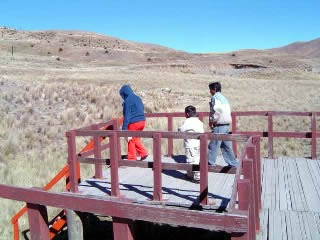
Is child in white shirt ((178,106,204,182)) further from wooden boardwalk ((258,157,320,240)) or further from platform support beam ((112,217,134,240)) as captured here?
platform support beam ((112,217,134,240))

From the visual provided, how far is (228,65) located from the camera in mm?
67500

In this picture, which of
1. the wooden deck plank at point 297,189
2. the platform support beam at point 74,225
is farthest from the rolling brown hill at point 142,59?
the platform support beam at point 74,225

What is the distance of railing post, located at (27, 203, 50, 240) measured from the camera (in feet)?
11.4

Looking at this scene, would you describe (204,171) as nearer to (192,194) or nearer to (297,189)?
(192,194)

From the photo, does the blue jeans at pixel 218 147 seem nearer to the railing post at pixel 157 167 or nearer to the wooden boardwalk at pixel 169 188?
the wooden boardwalk at pixel 169 188

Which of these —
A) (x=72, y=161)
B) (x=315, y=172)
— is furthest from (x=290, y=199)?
(x=72, y=161)

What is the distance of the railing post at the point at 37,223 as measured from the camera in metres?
3.49

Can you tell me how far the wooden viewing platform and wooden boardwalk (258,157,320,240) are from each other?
1 cm

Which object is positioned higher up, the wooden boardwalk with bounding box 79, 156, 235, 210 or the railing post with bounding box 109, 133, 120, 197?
the railing post with bounding box 109, 133, 120, 197

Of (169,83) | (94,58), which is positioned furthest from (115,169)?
(94,58)

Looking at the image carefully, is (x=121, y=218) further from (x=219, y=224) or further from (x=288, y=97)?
(x=288, y=97)

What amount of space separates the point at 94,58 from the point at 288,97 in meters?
52.3

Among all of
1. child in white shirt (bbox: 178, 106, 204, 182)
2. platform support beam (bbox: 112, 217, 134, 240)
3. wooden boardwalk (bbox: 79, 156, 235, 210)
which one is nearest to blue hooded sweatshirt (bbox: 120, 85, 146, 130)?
wooden boardwalk (bbox: 79, 156, 235, 210)

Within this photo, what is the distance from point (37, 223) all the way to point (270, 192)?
458cm
